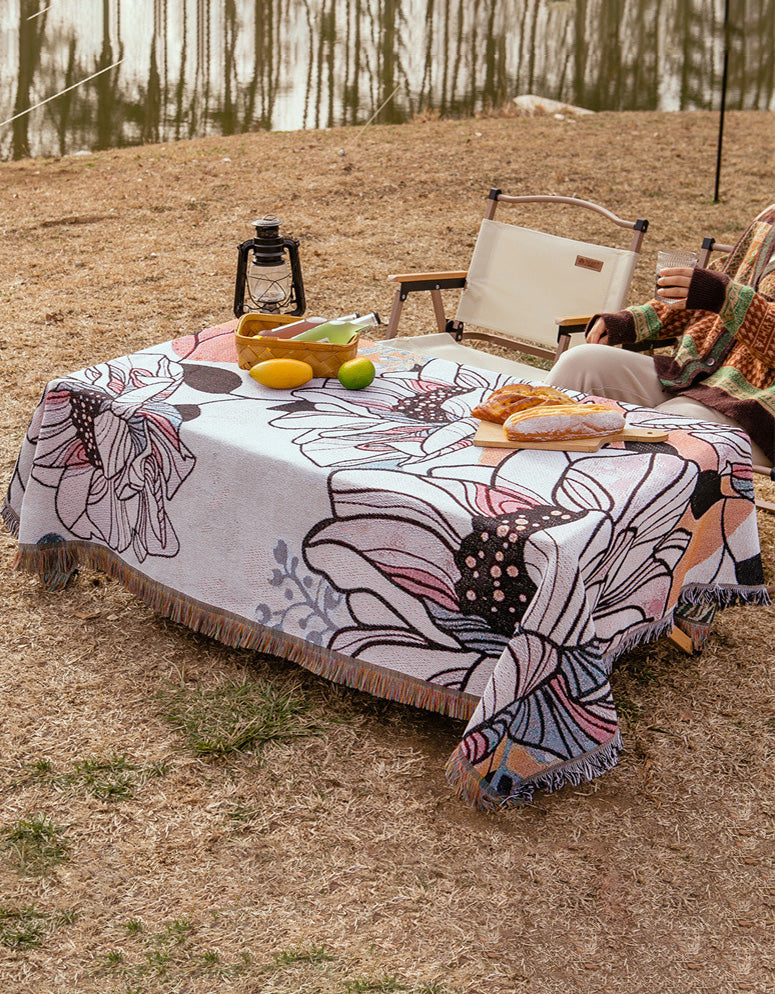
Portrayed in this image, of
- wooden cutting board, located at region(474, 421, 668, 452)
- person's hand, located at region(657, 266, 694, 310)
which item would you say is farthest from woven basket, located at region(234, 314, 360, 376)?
person's hand, located at region(657, 266, 694, 310)

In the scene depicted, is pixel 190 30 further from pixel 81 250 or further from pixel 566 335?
pixel 566 335

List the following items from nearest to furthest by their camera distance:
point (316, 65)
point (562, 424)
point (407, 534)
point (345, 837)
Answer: point (345, 837) → point (407, 534) → point (562, 424) → point (316, 65)

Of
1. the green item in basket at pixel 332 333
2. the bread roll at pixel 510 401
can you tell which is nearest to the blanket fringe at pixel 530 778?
the bread roll at pixel 510 401

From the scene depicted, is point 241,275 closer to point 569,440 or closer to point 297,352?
point 297,352

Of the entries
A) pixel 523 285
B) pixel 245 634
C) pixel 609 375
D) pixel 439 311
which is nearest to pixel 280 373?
pixel 245 634

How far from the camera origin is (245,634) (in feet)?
7.69

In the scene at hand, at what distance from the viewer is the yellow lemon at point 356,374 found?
2637 millimetres

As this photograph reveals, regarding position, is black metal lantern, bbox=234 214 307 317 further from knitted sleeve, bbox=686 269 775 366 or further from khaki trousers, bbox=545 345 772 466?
knitted sleeve, bbox=686 269 775 366

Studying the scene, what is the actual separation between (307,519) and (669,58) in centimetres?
1275

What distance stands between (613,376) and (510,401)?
0.77m

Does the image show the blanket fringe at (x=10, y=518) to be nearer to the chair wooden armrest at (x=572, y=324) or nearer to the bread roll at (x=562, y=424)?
the bread roll at (x=562, y=424)

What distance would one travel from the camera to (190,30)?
11.4 meters

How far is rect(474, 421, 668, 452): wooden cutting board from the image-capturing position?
231cm

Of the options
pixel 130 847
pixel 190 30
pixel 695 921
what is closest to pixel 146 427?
pixel 130 847
